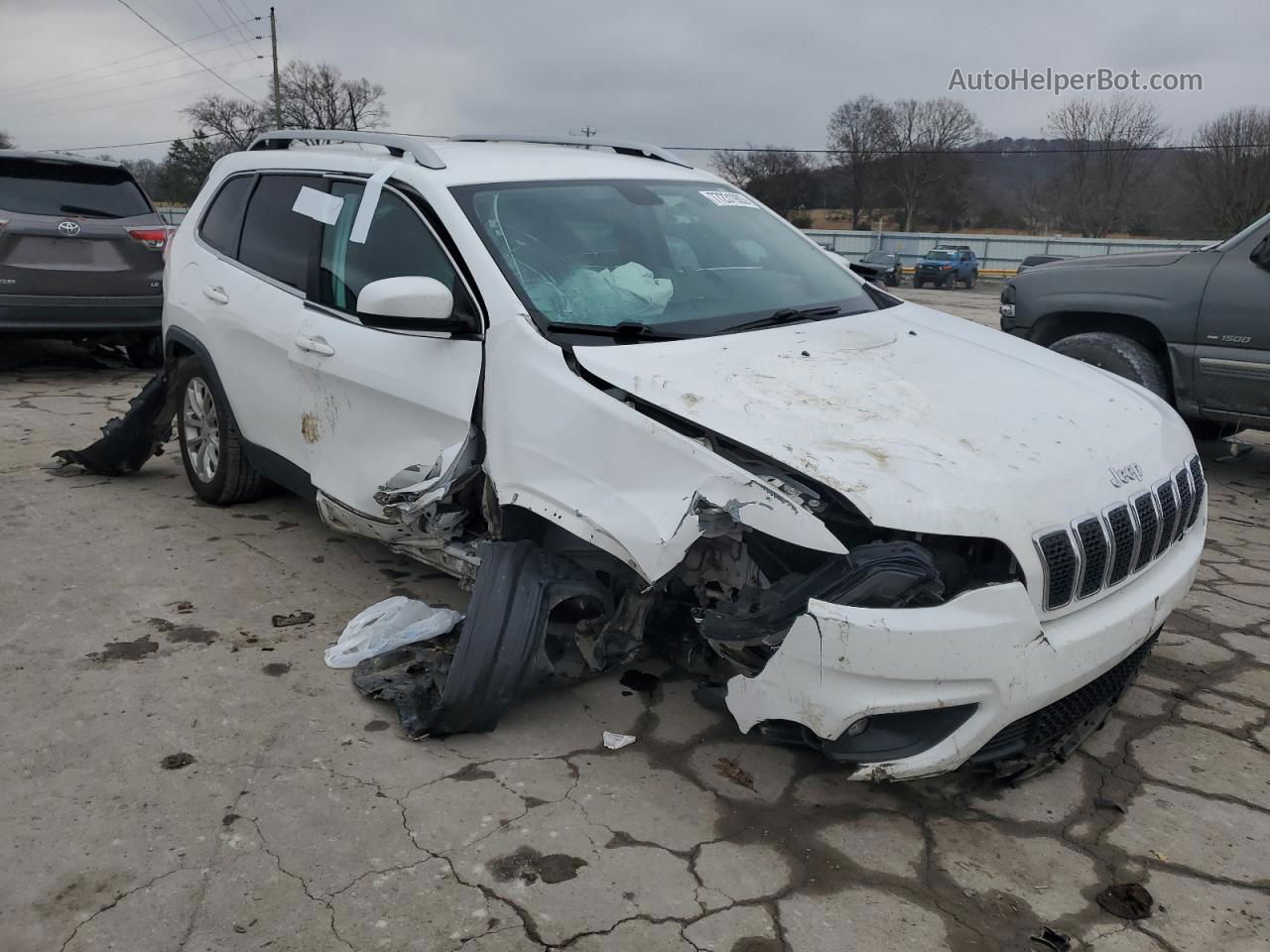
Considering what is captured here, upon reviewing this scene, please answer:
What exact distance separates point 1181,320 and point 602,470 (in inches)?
194

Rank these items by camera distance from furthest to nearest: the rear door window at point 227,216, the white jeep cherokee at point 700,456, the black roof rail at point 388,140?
the rear door window at point 227,216
the black roof rail at point 388,140
the white jeep cherokee at point 700,456

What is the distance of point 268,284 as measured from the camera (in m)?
4.31

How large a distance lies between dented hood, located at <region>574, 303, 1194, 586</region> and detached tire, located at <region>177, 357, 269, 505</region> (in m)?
2.60

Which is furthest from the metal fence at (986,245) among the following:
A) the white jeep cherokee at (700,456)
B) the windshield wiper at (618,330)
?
the windshield wiper at (618,330)

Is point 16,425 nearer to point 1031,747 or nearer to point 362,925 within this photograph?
point 362,925

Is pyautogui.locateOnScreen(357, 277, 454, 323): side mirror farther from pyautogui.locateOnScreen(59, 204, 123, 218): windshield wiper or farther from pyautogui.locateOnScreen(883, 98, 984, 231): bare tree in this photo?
pyautogui.locateOnScreen(883, 98, 984, 231): bare tree

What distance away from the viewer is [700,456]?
264 cm

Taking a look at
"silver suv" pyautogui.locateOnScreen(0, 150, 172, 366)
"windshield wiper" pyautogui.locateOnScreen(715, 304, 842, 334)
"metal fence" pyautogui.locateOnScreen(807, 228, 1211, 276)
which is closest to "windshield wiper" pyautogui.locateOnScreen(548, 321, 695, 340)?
"windshield wiper" pyautogui.locateOnScreen(715, 304, 842, 334)

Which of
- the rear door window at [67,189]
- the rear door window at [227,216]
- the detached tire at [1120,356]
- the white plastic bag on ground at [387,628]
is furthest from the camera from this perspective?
the rear door window at [67,189]

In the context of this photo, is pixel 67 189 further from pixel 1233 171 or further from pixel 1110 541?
pixel 1233 171

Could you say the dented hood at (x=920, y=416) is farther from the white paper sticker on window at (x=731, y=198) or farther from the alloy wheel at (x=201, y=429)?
the alloy wheel at (x=201, y=429)

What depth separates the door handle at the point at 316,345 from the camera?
3811mm

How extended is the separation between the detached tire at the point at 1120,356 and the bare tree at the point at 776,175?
51.8 metres

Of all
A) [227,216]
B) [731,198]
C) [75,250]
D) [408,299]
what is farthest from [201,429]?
[75,250]
